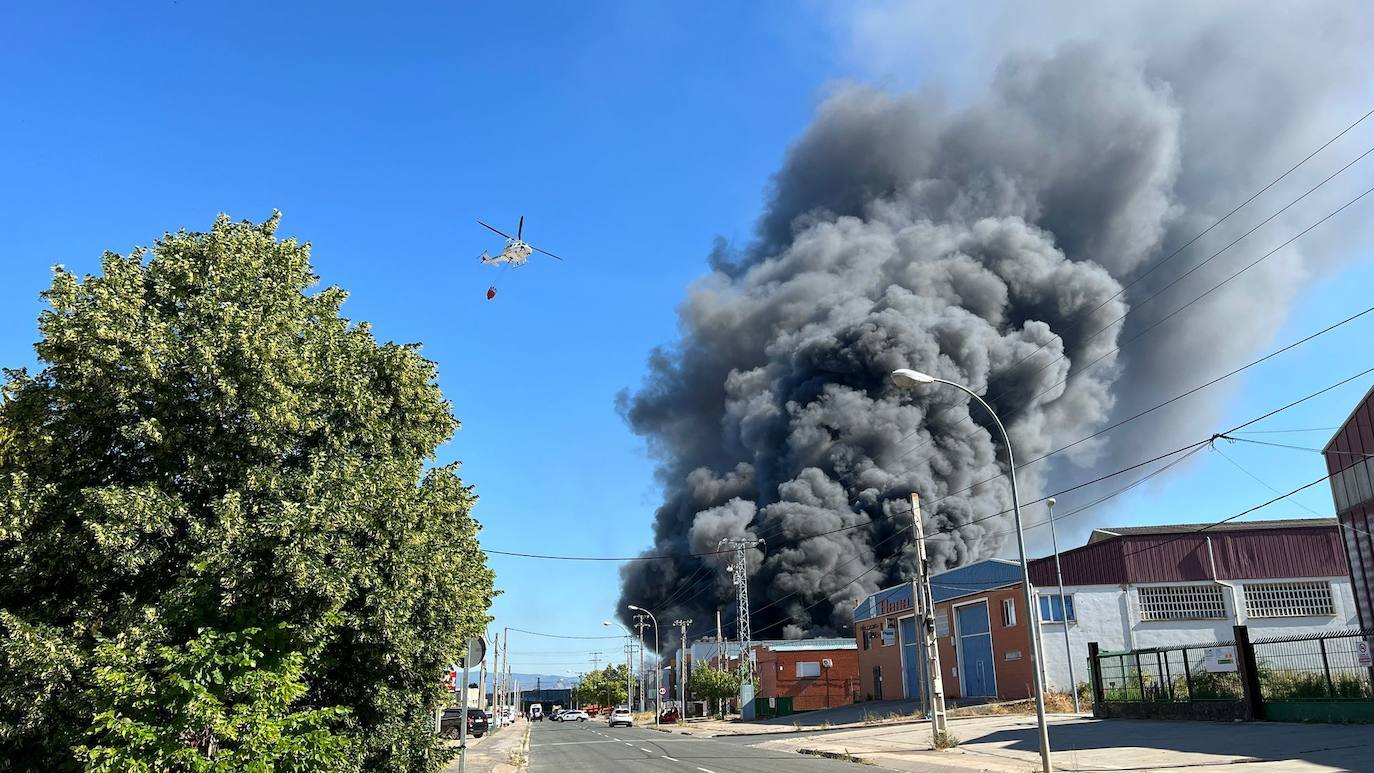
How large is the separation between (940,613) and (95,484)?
47.7 metres

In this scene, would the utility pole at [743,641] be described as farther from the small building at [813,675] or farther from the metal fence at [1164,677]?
the metal fence at [1164,677]

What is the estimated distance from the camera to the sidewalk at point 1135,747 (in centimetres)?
1722

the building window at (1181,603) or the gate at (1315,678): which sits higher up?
the building window at (1181,603)

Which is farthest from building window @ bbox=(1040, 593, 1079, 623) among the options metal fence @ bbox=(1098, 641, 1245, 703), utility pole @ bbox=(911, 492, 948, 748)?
utility pole @ bbox=(911, 492, 948, 748)

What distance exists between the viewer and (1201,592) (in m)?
44.3

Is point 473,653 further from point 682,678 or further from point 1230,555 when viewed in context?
point 682,678

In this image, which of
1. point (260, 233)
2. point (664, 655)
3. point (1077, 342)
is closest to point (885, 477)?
point (1077, 342)

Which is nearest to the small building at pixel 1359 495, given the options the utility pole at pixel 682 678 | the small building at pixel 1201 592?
the small building at pixel 1201 592

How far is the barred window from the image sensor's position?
43.6m

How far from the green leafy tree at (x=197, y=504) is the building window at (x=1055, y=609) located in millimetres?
37949

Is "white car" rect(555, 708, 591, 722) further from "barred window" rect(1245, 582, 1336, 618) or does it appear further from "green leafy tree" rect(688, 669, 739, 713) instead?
"barred window" rect(1245, 582, 1336, 618)

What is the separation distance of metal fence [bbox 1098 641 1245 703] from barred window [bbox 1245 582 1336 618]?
1489 cm

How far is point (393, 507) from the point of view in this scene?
11.7 meters

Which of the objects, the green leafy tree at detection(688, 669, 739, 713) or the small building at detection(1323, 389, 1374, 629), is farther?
the green leafy tree at detection(688, 669, 739, 713)
